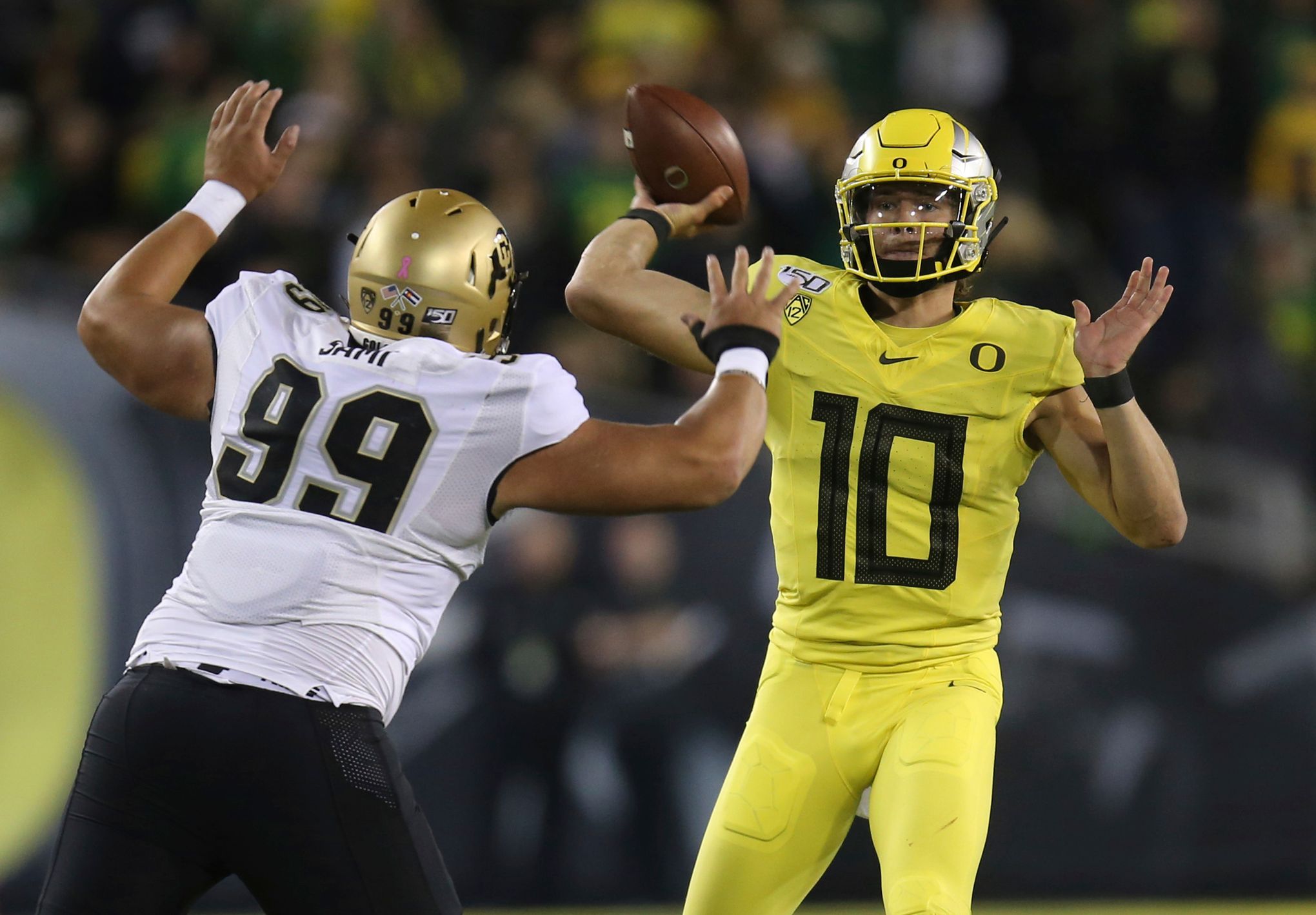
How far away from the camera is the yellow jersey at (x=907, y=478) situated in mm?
3609

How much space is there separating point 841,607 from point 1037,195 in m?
5.19

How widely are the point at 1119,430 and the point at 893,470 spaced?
50cm

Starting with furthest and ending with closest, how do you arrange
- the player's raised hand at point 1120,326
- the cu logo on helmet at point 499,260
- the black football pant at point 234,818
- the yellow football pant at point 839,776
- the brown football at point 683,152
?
the brown football at point 683,152, the player's raised hand at point 1120,326, the yellow football pant at point 839,776, the cu logo on helmet at point 499,260, the black football pant at point 234,818

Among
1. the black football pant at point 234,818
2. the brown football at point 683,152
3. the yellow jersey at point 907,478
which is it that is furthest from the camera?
the brown football at point 683,152

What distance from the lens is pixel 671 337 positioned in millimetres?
3725

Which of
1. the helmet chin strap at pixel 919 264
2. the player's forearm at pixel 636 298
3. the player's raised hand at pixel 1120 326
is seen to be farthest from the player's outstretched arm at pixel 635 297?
the player's raised hand at pixel 1120 326

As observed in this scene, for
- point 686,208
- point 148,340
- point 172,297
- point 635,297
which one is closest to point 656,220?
point 686,208

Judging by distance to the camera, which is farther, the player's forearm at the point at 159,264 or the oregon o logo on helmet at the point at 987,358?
the oregon o logo on helmet at the point at 987,358

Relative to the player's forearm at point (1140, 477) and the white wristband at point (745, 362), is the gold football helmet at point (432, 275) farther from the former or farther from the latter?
the player's forearm at point (1140, 477)

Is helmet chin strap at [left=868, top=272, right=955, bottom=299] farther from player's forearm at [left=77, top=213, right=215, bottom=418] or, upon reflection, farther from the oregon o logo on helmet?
player's forearm at [left=77, top=213, right=215, bottom=418]

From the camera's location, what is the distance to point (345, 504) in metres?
2.79

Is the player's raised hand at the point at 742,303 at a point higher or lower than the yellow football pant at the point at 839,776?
higher

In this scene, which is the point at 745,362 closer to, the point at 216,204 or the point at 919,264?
the point at 919,264

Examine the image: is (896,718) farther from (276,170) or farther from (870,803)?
(276,170)
